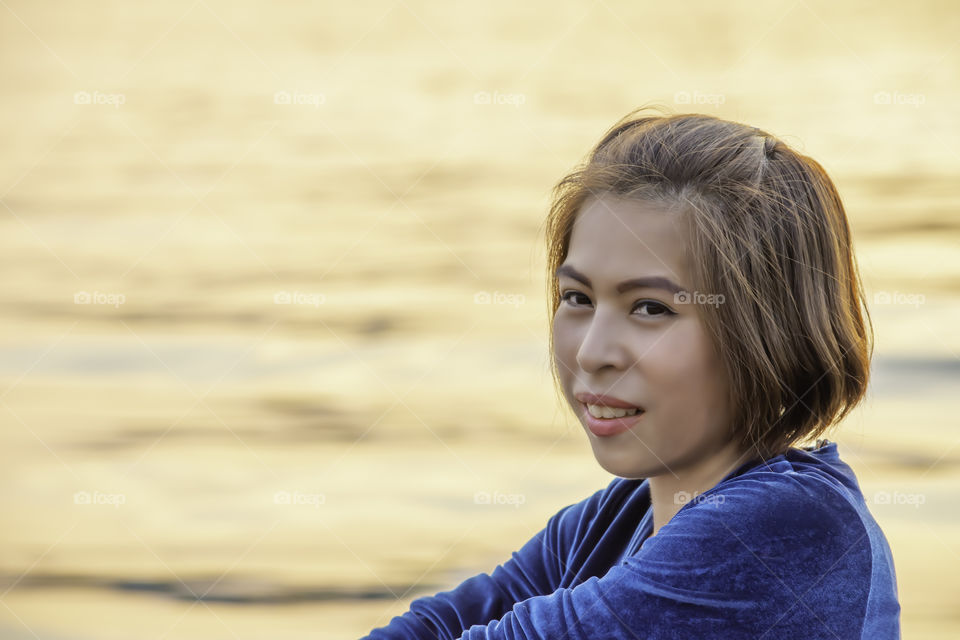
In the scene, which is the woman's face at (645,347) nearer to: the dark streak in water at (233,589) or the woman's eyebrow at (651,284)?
the woman's eyebrow at (651,284)

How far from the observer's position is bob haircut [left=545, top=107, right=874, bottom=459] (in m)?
0.88

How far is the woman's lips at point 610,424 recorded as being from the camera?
2.96ft

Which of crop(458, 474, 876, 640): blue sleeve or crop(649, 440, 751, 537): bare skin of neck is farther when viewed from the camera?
crop(649, 440, 751, 537): bare skin of neck

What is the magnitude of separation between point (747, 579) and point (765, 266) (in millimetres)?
274

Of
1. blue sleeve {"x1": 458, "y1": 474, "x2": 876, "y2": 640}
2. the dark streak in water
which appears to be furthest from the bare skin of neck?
the dark streak in water

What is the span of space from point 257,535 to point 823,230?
2022 mm

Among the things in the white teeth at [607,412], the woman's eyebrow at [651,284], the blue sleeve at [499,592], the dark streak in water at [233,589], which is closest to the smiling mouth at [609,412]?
the white teeth at [607,412]

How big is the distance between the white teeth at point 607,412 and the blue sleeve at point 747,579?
12cm

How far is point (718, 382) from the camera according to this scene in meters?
0.90

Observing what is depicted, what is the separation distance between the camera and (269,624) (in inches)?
94.5

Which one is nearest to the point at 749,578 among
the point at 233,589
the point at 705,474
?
the point at 705,474

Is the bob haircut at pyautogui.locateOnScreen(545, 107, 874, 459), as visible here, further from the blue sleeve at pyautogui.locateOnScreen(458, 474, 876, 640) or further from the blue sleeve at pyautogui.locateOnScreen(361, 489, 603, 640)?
the blue sleeve at pyautogui.locateOnScreen(361, 489, 603, 640)

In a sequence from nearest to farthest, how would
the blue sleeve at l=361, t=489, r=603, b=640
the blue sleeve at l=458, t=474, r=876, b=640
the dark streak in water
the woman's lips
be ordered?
A: the blue sleeve at l=458, t=474, r=876, b=640
the woman's lips
the blue sleeve at l=361, t=489, r=603, b=640
the dark streak in water

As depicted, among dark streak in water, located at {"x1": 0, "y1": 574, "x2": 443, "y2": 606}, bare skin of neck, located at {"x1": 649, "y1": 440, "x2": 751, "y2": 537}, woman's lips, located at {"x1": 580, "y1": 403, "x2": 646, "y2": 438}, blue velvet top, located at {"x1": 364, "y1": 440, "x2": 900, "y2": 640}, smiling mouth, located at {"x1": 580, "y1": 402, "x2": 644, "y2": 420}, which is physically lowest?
dark streak in water, located at {"x1": 0, "y1": 574, "x2": 443, "y2": 606}
